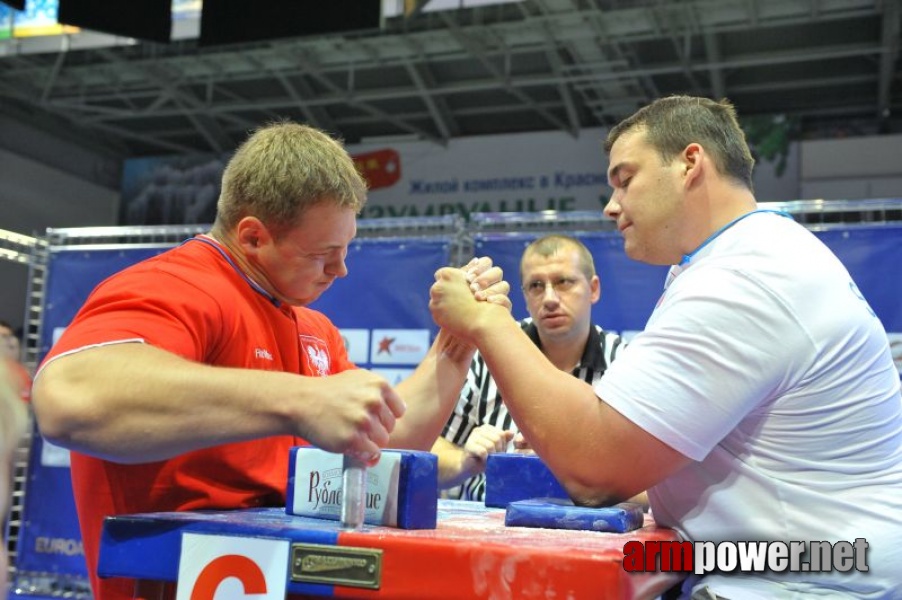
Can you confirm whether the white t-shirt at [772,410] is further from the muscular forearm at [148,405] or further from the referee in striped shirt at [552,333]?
the referee in striped shirt at [552,333]

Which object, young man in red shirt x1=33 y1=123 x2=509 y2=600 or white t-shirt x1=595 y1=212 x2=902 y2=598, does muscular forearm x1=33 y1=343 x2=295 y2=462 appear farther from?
white t-shirt x1=595 y1=212 x2=902 y2=598

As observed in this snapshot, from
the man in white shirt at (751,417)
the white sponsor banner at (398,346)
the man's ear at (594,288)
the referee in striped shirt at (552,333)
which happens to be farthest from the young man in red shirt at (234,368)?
the white sponsor banner at (398,346)

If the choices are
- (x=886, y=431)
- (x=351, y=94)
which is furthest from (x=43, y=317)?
(x=351, y=94)

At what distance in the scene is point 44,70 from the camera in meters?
11.2

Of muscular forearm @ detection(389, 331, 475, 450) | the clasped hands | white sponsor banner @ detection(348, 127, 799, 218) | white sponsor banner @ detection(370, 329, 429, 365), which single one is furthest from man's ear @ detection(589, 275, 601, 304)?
white sponsor banner @ detection(348, 127, 799, 218)

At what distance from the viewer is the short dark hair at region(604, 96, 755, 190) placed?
1626mm

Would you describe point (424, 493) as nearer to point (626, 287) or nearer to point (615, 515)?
point (615, 515)

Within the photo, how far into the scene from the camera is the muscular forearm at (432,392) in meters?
1.92

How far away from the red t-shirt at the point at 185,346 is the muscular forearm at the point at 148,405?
0.19ft

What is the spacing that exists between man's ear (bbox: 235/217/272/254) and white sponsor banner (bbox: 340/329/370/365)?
309cm

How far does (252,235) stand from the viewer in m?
1.64

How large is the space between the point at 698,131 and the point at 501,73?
9784 mm

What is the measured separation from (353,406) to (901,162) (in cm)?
1012

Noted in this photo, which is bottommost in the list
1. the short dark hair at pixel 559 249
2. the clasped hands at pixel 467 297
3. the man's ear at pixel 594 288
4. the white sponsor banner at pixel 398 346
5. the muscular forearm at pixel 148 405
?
the muscular forearm at pixel 148 405
